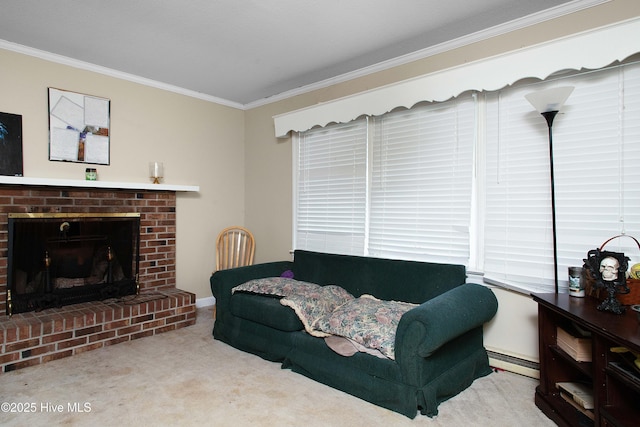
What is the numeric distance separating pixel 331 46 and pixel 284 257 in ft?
7.61

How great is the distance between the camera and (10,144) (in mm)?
3146

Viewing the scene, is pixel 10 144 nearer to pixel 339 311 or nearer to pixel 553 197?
pixel 339 311

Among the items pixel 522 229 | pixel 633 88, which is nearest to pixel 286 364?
pixel 522 229

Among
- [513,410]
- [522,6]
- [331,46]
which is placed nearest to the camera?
[513,410]

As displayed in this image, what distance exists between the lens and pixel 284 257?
14.3 feet

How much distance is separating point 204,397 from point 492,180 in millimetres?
2496

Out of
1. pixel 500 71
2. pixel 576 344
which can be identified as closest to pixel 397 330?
pixel 576 344

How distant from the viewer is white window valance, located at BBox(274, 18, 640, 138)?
2.19 meters

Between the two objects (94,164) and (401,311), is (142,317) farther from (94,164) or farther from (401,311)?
(401,311)

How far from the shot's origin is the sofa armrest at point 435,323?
2070 millimetres

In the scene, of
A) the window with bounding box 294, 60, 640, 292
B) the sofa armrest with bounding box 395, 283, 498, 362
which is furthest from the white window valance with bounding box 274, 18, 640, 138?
the sofa armrest with bounding box 395, 283, 498, 362

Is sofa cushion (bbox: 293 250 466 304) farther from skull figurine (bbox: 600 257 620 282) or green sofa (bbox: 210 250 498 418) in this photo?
skull figurine (bbox: 600 257 620 282)

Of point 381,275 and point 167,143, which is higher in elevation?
point 167,143

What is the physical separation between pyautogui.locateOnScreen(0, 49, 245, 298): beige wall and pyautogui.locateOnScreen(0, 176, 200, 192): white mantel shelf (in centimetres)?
20
